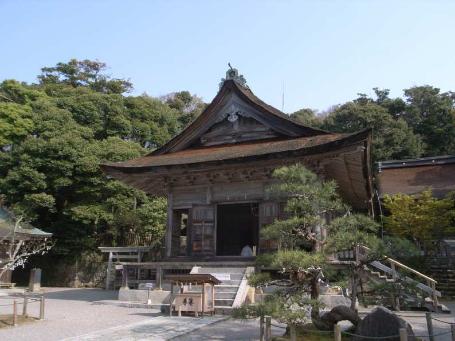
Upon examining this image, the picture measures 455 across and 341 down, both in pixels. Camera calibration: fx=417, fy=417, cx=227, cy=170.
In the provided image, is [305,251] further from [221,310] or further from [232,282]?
[232,282]

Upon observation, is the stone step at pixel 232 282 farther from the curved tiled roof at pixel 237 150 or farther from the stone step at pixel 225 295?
the curved tiled roof at pixel 237 150

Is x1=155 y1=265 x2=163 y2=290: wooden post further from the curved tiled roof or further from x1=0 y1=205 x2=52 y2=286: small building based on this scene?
x1=0 y1=205 x2=52 y2=286: small building

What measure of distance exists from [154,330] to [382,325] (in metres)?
4.86

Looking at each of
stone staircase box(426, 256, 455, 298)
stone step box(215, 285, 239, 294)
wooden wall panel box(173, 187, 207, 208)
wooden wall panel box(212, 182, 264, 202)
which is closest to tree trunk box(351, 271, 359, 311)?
stone step box(215, 285, 239, 294)

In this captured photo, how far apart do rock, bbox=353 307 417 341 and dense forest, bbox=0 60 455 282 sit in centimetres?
1889

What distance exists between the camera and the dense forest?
2656cm

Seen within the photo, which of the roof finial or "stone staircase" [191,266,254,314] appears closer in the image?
"stone staircase" [191,266,254,314]

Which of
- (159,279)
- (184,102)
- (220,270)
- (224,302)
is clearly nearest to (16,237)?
(159,279)

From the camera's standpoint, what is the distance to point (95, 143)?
29.9m

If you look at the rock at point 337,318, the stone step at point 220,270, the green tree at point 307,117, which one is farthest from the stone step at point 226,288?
A: the green tree at point 307,117

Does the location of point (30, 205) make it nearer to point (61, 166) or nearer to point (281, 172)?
point (61, 166)

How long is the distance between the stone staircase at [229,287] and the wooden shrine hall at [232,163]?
4.21 ft

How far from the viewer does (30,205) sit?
2644cm

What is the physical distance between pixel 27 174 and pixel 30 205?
78.0 inches
